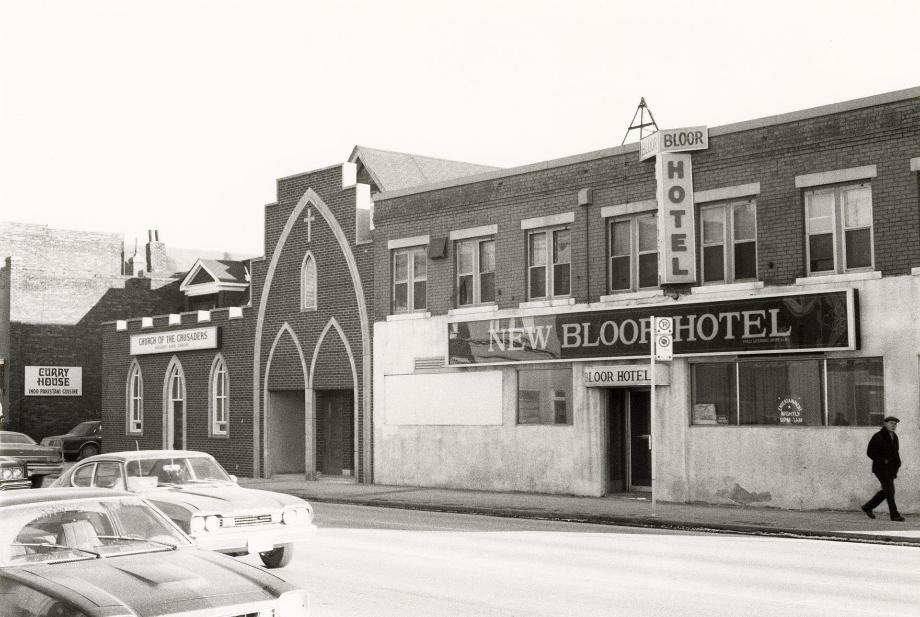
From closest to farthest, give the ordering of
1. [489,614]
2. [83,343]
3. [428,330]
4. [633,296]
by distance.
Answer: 1. [489,614]
2. [633,296]
3. [428,330]
4. [83,343]

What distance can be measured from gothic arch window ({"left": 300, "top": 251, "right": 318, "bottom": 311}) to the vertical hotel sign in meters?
11.8

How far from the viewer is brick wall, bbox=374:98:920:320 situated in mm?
18625

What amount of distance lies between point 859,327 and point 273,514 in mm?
11498

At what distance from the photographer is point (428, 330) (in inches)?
1038

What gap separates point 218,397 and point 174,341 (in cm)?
277

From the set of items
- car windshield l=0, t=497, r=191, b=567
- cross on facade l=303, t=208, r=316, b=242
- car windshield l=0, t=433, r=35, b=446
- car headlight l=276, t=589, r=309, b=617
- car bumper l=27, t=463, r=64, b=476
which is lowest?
car bumper l=27, t=463, r=64, b=476

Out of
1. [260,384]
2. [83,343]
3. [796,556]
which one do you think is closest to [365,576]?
[796,556]

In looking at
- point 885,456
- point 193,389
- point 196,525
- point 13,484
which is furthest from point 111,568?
point 193,389

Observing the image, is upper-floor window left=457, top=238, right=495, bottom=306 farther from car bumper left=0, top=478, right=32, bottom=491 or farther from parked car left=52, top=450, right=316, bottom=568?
parked car left=52, top=450, right=316, bottom=568

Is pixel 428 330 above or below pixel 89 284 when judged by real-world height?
below

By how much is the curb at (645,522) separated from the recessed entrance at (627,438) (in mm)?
3541

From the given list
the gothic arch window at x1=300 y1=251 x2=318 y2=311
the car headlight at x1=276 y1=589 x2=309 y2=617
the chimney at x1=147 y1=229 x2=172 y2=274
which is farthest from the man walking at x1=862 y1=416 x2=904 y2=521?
the chimney at x1=147 y1=229 x2=172 y2=274

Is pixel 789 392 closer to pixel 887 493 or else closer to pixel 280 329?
pixel 887 493

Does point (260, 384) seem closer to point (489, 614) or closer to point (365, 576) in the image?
point (365, 576)
